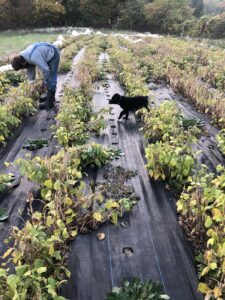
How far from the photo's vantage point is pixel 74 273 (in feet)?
7.96

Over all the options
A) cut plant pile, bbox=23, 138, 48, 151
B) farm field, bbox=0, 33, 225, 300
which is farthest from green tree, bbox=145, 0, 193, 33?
cut plant pile, bbox=23, 138, 48, 151

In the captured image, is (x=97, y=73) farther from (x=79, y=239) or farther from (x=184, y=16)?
(x=184, y=16)

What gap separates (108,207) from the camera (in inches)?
104

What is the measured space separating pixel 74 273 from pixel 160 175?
1.62 m

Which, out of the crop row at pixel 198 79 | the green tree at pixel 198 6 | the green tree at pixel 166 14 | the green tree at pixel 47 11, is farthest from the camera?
the green tree at pixel 198 6

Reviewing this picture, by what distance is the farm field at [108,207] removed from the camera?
2.21 metres

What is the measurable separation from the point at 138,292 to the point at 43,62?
432 cm

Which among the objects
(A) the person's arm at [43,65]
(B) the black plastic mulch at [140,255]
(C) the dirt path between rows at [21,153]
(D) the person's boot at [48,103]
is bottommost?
(B) the black plastic mulch at [140,255]

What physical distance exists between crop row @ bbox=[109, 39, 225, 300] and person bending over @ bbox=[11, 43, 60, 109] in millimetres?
1974

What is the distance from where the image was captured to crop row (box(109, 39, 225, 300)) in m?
2.22

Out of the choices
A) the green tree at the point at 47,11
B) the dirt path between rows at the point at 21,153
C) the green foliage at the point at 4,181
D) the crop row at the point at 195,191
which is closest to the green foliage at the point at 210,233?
the crop row at the point at 195,191

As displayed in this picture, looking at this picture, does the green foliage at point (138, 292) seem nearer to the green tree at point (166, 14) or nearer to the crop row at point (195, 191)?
the crop row at point (195, 191)

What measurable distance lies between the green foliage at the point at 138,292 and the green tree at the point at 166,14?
117ft

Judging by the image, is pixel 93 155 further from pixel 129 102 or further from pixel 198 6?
pixel 198 6
